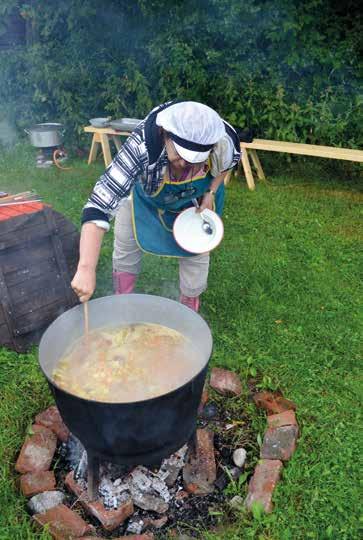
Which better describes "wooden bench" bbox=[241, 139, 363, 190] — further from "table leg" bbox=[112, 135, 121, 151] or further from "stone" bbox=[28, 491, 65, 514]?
"stone" bbox=[28, 491, 65, 514]

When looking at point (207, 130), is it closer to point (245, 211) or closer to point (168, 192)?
point (168, 192)

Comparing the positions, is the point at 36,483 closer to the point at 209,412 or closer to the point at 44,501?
the point at 44,501

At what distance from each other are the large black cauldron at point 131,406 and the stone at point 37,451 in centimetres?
47

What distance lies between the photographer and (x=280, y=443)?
8.90 ft

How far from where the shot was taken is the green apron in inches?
117

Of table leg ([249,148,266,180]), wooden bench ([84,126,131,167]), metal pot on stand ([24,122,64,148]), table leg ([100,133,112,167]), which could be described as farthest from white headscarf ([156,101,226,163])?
metal pot on stand ([24,122,64,148])

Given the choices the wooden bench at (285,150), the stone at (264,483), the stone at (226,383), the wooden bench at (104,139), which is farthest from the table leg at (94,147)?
the stone at (264,483)

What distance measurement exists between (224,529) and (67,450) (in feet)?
3.35

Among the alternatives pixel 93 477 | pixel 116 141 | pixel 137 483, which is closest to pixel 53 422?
pixel 93 477

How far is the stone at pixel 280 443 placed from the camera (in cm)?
267

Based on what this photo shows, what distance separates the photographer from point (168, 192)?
9.52ft

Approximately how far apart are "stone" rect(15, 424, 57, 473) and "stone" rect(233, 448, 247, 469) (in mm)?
1058

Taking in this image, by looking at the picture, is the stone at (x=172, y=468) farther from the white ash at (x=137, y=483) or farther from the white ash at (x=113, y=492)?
the white ash at (x=113, y=492)

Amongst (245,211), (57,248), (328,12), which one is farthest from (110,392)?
(328,12)
